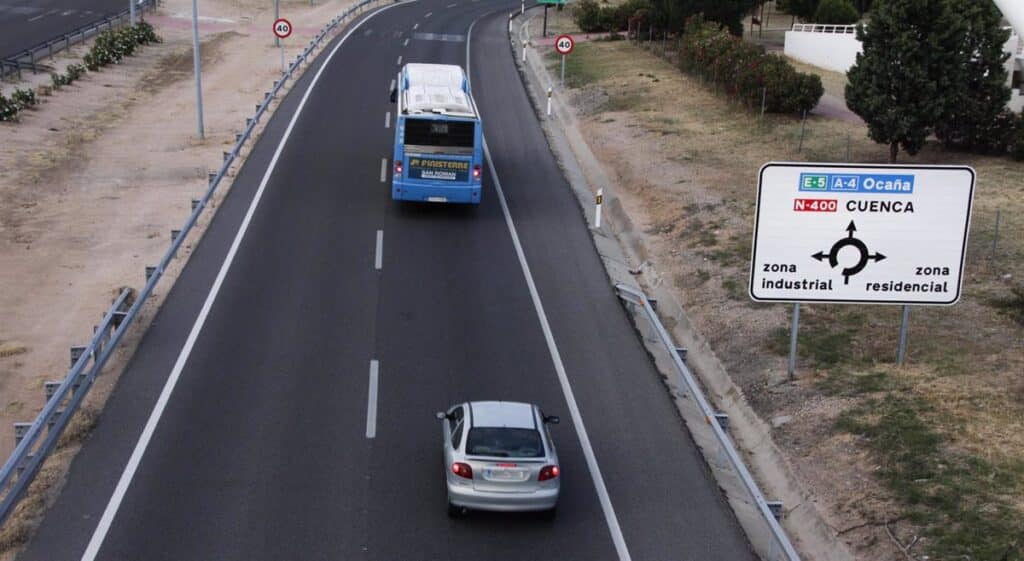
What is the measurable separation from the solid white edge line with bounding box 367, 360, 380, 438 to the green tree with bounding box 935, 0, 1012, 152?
64.1ft

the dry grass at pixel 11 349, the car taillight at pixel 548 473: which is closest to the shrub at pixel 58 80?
the dry grass at pixel 11 349

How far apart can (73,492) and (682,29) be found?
46.5 metres

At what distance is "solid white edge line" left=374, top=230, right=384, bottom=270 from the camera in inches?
955

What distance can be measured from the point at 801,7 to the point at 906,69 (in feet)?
127

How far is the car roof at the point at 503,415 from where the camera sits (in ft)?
47.4

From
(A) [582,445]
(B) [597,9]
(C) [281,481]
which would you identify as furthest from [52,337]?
(B) [597,9]

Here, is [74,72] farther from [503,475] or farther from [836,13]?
[503,475]

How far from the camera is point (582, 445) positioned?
16.7 meters

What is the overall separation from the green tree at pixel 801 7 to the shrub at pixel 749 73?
810 inches

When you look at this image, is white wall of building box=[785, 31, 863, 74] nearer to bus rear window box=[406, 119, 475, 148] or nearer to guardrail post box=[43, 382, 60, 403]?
bus rear window box=[406, 119, 475, 148]

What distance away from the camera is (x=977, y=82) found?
31.6m

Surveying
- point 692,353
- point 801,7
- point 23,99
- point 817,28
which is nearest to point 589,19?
point 817,28

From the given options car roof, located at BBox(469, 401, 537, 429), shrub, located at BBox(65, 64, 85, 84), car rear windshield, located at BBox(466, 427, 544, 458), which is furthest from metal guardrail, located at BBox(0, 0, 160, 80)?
car rear windshield, located at BBox(466, 427, 544, 458)

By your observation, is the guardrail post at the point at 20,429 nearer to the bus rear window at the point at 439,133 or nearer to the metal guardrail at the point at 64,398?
the metal guardrail at the point at 64,398
